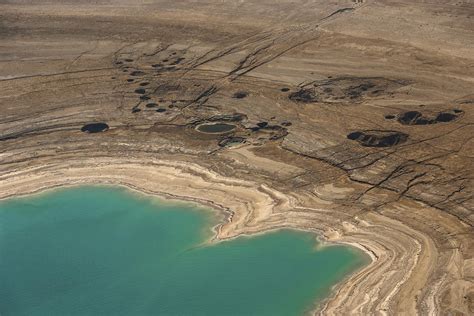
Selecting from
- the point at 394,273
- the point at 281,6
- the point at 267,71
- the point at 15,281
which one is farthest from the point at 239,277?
the point at 281,6

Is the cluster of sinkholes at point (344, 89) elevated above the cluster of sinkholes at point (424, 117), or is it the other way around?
the cluster of sinkholes at point (344, 89)

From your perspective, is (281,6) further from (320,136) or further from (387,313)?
(387,313)

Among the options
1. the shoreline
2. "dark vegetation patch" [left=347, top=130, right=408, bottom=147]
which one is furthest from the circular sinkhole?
"dark vegetation patch" [left=347, top=130, right=408, bottom=147]

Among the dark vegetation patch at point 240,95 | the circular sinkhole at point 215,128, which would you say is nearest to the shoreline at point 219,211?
the circular sinkhole at point 215,128

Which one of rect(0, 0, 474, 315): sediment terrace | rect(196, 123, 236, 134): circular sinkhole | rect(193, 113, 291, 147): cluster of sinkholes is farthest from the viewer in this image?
rect(196, 123, 236, 134): circular sinkhole

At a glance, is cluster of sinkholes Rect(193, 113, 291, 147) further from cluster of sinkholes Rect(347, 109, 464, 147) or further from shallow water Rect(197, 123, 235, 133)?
cluster of sinkholes Rect(347, 109, 464, 147)

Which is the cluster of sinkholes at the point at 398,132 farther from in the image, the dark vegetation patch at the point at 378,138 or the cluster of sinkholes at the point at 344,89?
the cluster of sinkholes at the point at 344,89
